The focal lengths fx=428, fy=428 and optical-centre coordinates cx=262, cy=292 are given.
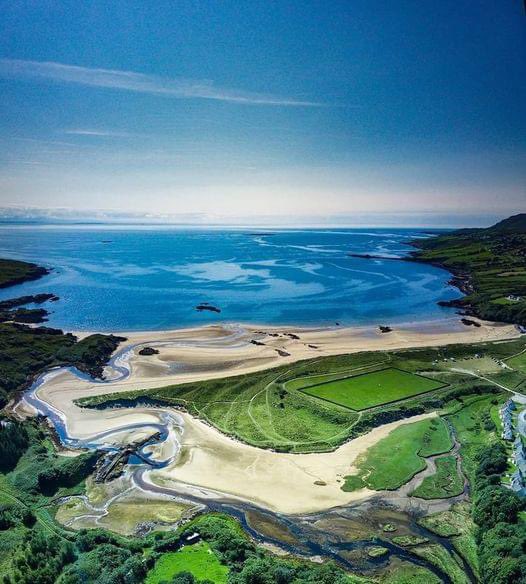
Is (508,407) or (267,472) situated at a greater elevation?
(508,407)

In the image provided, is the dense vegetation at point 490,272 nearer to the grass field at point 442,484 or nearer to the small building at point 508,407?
the small building at point 508,407

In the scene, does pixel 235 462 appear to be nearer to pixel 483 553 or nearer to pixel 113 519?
pixel 113 519

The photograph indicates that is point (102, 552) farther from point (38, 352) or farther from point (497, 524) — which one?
point (38, 352)

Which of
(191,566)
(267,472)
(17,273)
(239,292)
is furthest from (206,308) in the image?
(191,566)

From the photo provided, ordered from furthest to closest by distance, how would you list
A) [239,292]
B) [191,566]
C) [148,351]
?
[239,292] → [148,351] → [191,566]

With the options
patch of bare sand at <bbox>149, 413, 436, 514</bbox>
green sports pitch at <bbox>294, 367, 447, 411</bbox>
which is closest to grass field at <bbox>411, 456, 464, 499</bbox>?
patch of bare sand at <bbox>149, 413, 436, 514</bbox>

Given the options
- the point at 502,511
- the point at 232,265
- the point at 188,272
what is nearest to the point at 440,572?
the point at 502,511
